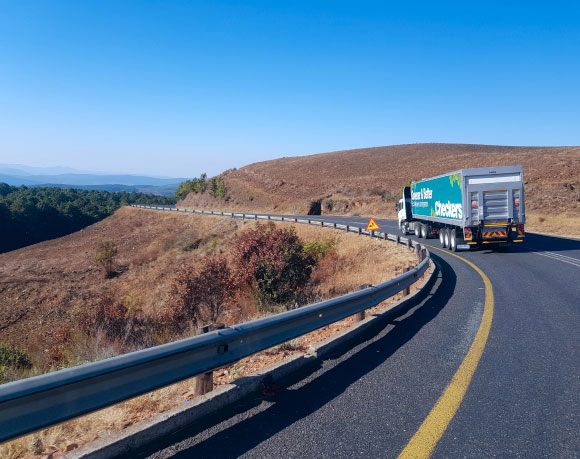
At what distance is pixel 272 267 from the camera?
43.0ft

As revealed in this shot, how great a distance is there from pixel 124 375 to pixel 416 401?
258cm

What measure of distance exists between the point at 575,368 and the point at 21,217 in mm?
91713

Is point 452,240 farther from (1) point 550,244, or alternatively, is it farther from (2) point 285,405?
(2) point 285,405

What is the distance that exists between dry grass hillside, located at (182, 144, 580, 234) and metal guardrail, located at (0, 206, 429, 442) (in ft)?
93.6

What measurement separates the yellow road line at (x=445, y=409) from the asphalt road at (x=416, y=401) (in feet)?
0.17

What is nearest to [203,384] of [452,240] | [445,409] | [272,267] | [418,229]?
[445,409]

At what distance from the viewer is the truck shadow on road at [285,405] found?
3.18m

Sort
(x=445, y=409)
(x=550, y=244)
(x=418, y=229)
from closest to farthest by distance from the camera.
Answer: (x=445, y=409), (x=550, y=244), (x=418, y=229)

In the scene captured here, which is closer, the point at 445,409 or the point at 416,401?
the point at 445,409

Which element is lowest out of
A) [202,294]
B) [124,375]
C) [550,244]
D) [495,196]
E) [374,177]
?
[202,294]

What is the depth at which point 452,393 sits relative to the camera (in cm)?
414

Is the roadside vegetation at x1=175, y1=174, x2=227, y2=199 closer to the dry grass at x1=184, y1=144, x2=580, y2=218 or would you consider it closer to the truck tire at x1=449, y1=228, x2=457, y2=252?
the dry grass at x1=184, y1=144, x2=580, y2=218

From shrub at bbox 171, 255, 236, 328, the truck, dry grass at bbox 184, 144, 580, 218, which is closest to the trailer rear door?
the truck

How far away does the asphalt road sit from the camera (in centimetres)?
320
